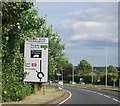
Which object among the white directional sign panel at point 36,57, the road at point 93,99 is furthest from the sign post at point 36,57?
the road at point 93,99

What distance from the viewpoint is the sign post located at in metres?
29.1

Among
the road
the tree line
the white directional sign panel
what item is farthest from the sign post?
the tree line

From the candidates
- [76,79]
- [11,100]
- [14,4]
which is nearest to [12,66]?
[11,100]

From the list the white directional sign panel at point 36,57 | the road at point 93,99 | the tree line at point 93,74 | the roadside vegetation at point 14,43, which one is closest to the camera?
the roadside vegetation at point 14,43

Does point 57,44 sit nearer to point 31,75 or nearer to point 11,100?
point 31,75

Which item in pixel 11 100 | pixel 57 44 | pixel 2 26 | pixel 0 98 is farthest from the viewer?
pixel 57 44

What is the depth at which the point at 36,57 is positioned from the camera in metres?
29.5

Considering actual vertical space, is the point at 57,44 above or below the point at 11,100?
above

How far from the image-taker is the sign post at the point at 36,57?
95.6 ft

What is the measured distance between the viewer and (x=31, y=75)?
2988 cm

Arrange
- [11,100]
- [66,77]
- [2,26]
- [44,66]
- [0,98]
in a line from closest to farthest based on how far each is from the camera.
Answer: [2,26] → [0,98] → [11,100] → [44,66] → [66,77]

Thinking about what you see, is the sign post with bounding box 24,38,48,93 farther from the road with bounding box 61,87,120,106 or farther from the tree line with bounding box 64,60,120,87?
the tree line with bounding box 64,60,120,87

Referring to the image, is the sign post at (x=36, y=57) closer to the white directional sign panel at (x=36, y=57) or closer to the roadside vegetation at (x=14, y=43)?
the white directional sign panel at (x=36, y=57)

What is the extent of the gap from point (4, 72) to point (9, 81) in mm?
719
